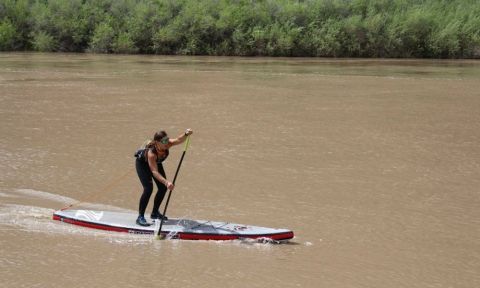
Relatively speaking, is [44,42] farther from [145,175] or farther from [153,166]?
[153,166]

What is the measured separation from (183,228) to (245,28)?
164ft

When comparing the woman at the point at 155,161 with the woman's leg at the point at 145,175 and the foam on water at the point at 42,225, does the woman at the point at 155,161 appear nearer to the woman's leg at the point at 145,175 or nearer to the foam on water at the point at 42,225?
the woman's leg at the point at 145,175

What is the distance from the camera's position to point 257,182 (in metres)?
14.3

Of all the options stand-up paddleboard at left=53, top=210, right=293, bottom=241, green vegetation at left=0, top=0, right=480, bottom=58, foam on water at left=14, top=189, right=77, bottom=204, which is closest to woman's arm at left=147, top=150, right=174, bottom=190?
stand-up paddleboard at left=53, top=210, right=293, bottom=241

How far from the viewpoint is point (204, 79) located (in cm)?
3538

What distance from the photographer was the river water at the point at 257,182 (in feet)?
31.1

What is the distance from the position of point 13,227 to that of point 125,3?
181 ft

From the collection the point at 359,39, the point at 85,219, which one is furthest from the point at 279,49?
the point at 85,219

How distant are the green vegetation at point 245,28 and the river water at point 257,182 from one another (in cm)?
2701

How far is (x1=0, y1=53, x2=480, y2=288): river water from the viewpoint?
31.1 ft

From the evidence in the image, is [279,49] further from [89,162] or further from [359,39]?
[89,162]

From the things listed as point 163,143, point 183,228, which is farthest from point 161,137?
point 183,228

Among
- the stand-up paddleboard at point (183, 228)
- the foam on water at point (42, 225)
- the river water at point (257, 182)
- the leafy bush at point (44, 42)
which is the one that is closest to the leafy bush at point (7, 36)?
the leafy bush at point (44, 42)

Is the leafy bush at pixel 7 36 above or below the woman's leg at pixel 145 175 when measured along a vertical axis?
below
